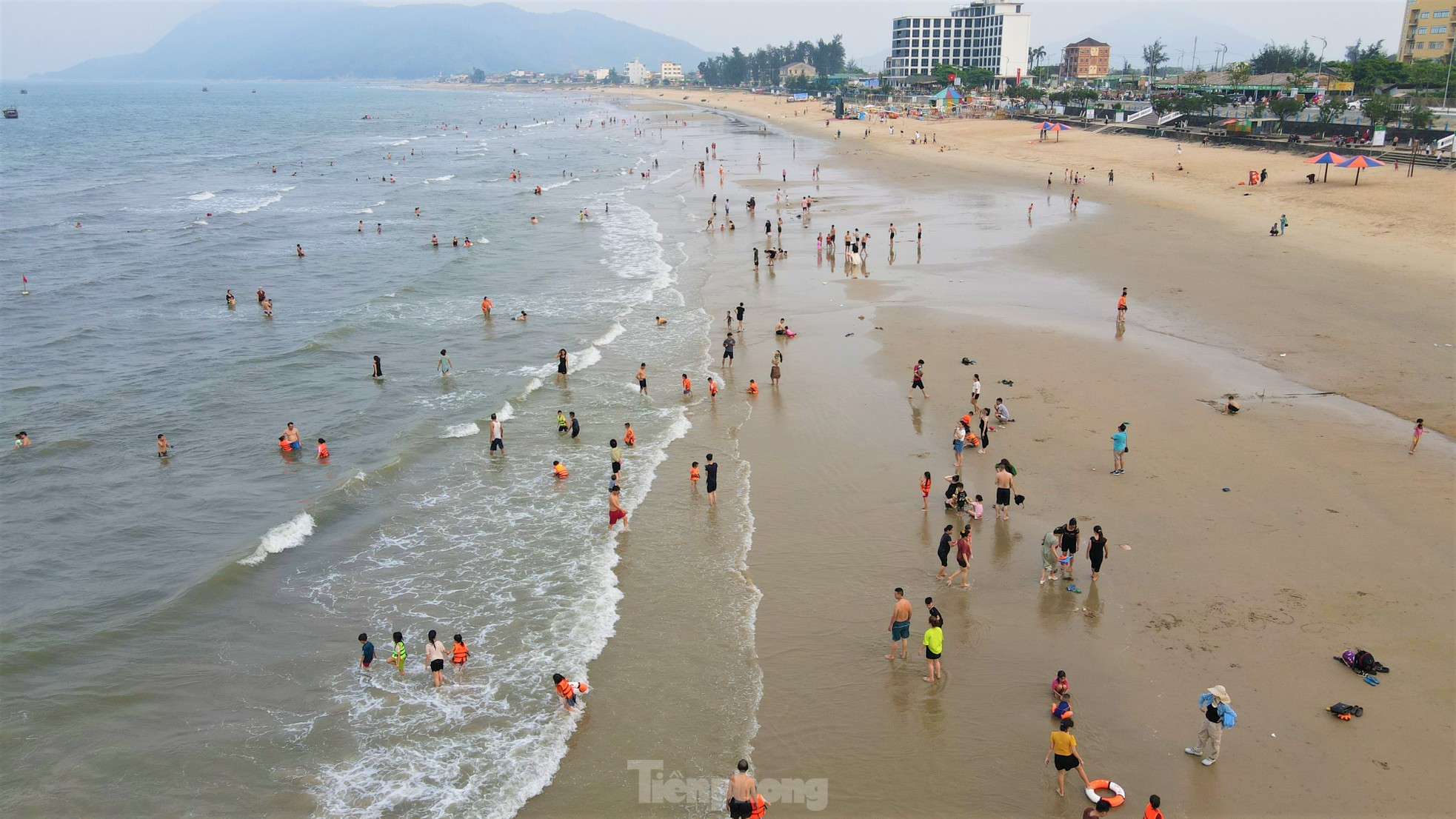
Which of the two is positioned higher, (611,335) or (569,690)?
(611,335)

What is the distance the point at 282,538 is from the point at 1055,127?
265ft

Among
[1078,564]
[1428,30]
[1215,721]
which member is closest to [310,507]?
[1078,564]

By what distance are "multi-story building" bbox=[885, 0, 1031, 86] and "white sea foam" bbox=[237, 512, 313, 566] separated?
177 m

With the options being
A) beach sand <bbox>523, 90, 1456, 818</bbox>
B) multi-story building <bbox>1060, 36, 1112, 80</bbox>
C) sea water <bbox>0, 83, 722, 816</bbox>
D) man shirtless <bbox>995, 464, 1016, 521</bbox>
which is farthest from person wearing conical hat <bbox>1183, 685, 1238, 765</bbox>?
multi-story building <bbox>1060, 36, 1112, 80</bbox>

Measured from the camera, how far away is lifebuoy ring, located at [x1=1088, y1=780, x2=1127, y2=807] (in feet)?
32.8

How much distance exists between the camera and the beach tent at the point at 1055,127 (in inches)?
3164

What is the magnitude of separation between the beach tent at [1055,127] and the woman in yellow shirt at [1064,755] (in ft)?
255

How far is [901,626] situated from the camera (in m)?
12.6

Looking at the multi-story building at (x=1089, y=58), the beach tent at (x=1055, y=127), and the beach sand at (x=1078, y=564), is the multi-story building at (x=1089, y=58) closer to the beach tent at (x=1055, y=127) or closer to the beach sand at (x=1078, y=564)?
the beach tent at (x=1055, y=127)

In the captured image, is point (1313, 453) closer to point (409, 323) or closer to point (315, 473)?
point (315, 473)

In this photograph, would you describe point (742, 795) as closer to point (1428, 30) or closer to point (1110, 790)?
point (1110, 790)

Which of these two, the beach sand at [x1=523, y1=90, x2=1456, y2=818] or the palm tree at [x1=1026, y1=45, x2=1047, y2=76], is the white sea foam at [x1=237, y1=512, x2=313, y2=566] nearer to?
the beach sand at [x1=523, y1=90, x2=1456, y2=818]

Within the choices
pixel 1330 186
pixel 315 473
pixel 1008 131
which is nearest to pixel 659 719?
pixel 315 473

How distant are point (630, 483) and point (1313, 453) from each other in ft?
46.2
